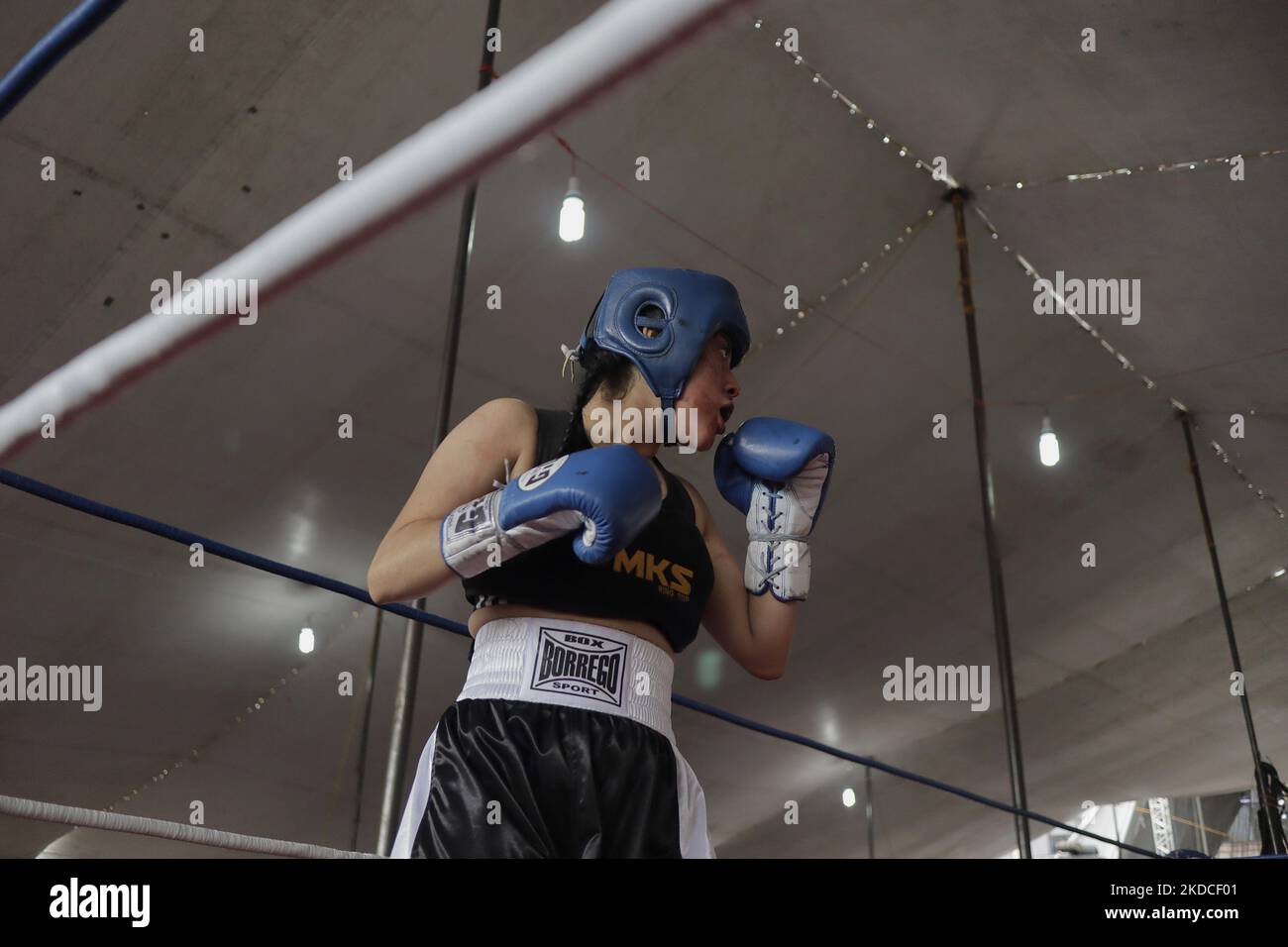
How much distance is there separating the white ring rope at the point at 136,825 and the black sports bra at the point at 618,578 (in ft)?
1.06

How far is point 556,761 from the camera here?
1161mm

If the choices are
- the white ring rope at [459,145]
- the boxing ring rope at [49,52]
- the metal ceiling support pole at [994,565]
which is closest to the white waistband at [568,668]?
the white ring rope at [459,145]

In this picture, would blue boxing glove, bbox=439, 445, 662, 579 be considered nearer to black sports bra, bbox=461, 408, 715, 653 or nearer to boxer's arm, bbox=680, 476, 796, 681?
black sports bra, bbox=461, 408, 715, 653

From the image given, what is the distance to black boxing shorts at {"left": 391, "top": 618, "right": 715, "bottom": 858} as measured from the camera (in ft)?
3.67

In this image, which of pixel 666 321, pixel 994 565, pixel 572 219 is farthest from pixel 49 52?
pixel 994 565

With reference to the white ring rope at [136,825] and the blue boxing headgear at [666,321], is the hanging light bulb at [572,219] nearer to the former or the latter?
the blue boxing headgear at [666,321]

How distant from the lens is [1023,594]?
7539mm

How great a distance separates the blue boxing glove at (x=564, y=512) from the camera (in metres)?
1.11

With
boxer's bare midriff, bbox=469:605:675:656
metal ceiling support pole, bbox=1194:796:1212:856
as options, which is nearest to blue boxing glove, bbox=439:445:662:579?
boxer's bare midriff, bbox=469:605:675:656

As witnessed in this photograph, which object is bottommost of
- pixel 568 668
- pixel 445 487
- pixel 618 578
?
pixel 568 668

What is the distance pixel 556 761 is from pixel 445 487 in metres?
0.34

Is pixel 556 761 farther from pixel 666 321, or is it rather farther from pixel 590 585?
pixel 666 321

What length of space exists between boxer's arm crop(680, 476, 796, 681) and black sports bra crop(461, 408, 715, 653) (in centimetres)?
13
